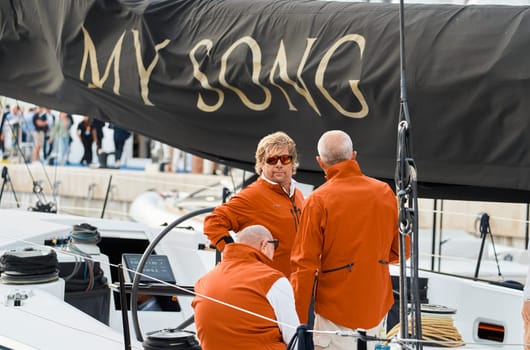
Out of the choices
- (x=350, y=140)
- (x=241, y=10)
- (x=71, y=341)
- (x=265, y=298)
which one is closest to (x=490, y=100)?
(x=350, y=140)

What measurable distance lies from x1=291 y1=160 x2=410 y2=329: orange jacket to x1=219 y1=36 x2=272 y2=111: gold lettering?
45 centimetres

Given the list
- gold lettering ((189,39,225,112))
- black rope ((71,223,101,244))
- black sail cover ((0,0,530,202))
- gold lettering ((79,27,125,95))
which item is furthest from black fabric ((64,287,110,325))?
gold lettering ((189,39,225,112))

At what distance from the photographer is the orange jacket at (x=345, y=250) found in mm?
3441

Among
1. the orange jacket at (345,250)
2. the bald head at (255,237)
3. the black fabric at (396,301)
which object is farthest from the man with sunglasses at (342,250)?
the black fabric at (396,301)

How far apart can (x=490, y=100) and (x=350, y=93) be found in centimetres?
55

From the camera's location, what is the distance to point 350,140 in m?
3.48

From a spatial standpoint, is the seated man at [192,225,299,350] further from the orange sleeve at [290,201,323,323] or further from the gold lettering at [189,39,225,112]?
the gold lettering at [189,39,225,112]

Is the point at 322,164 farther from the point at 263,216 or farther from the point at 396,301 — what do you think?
the point at 396,301

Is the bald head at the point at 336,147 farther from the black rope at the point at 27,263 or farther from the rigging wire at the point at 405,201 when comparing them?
the black rope at the point at 27,263

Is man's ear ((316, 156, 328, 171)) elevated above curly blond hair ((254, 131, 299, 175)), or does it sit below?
below

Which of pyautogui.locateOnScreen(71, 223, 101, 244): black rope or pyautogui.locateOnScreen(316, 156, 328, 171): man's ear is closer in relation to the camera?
pyautogui.locateOnScreen(316, 156, 328, 171): man's ear

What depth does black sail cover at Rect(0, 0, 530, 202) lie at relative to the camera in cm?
321

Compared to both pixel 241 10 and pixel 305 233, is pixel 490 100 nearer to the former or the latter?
pixel 305 233

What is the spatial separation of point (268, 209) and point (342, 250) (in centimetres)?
51
